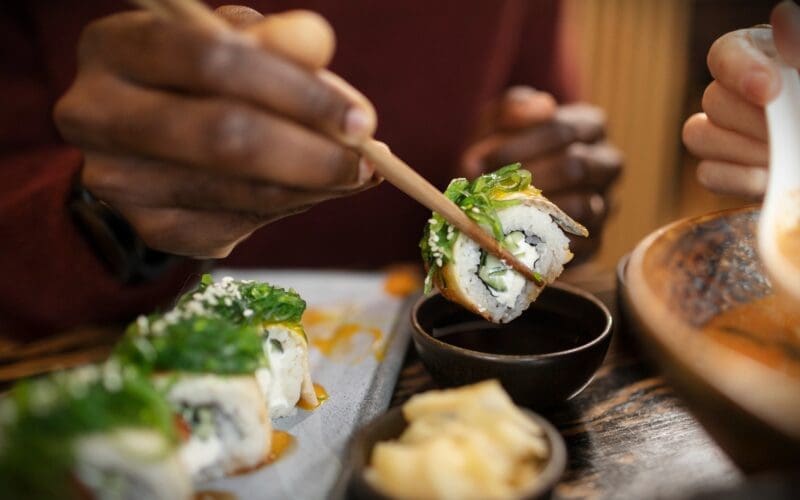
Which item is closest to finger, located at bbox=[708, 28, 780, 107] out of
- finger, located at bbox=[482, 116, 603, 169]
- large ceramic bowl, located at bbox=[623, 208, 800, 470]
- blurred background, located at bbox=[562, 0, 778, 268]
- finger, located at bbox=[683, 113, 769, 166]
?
finger, located at bbox=[683, 113, 769, 166]

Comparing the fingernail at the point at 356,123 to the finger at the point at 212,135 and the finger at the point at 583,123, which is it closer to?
the finger at the point at 212,135

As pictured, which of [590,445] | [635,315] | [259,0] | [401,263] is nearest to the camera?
[635,315]

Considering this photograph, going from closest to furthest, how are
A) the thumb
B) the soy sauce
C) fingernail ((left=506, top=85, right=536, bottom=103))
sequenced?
the thumb
the soy sauce
fingernail ((left=506, top=85, right=536, bottom=103))

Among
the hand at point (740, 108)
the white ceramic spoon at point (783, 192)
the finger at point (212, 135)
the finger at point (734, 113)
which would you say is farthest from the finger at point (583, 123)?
the finger at point (212, 135)

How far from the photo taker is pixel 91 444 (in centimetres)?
83

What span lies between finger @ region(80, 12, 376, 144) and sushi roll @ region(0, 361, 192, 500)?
434 millimetres

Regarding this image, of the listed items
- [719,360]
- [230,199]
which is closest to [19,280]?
[230,199]

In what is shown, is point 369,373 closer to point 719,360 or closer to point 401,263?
point 719,360

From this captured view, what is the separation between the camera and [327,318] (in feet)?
5.88

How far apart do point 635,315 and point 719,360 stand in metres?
0.17

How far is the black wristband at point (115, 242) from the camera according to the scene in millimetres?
1714

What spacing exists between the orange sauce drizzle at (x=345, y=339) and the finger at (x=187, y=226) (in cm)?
40

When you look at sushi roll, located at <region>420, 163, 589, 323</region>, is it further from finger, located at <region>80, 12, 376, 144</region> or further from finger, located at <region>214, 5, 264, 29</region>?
finger, located at <region>214, 5, 264, 29</region>

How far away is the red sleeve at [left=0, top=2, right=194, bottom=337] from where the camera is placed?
5.68ft
